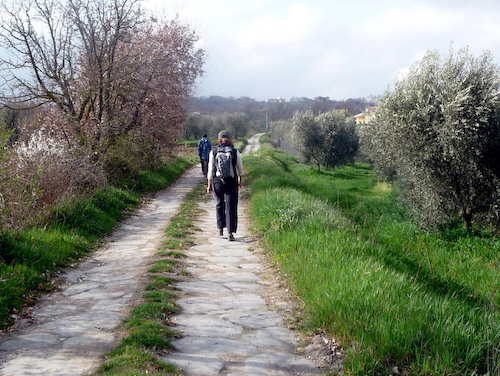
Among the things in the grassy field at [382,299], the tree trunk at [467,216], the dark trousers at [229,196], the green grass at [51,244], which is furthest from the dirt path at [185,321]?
the tree trunk at [467,216]

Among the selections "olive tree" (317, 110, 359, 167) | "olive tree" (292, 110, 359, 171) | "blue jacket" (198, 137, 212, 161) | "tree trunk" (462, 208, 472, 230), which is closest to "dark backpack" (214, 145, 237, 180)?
"tree trunk" (462, 208, 472, 230)

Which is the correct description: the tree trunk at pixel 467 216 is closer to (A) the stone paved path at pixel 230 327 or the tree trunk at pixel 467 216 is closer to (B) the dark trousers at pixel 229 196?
(B) the dark trousers at pixel 229 196

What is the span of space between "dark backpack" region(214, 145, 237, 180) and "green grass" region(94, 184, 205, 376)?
174 centimetres

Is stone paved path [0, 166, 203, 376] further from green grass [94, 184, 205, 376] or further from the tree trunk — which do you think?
the tree trunk

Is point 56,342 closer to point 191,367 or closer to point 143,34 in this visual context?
point 191,367

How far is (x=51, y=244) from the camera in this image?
738 centimetres

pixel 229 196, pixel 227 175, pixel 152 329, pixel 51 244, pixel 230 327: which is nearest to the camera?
pixel 152 329

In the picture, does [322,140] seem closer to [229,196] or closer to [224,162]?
[229,196]

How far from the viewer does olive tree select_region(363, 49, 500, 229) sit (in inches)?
486

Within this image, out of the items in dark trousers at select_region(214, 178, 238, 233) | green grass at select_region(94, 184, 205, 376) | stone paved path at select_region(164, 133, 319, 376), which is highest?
dark trousers at select_region(214, 178, 238, 233)

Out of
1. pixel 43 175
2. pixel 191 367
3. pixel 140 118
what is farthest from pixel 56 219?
pixel 140 118

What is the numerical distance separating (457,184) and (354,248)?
7.80 m

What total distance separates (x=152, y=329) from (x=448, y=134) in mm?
10336

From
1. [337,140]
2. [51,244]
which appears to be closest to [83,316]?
[51,244]
